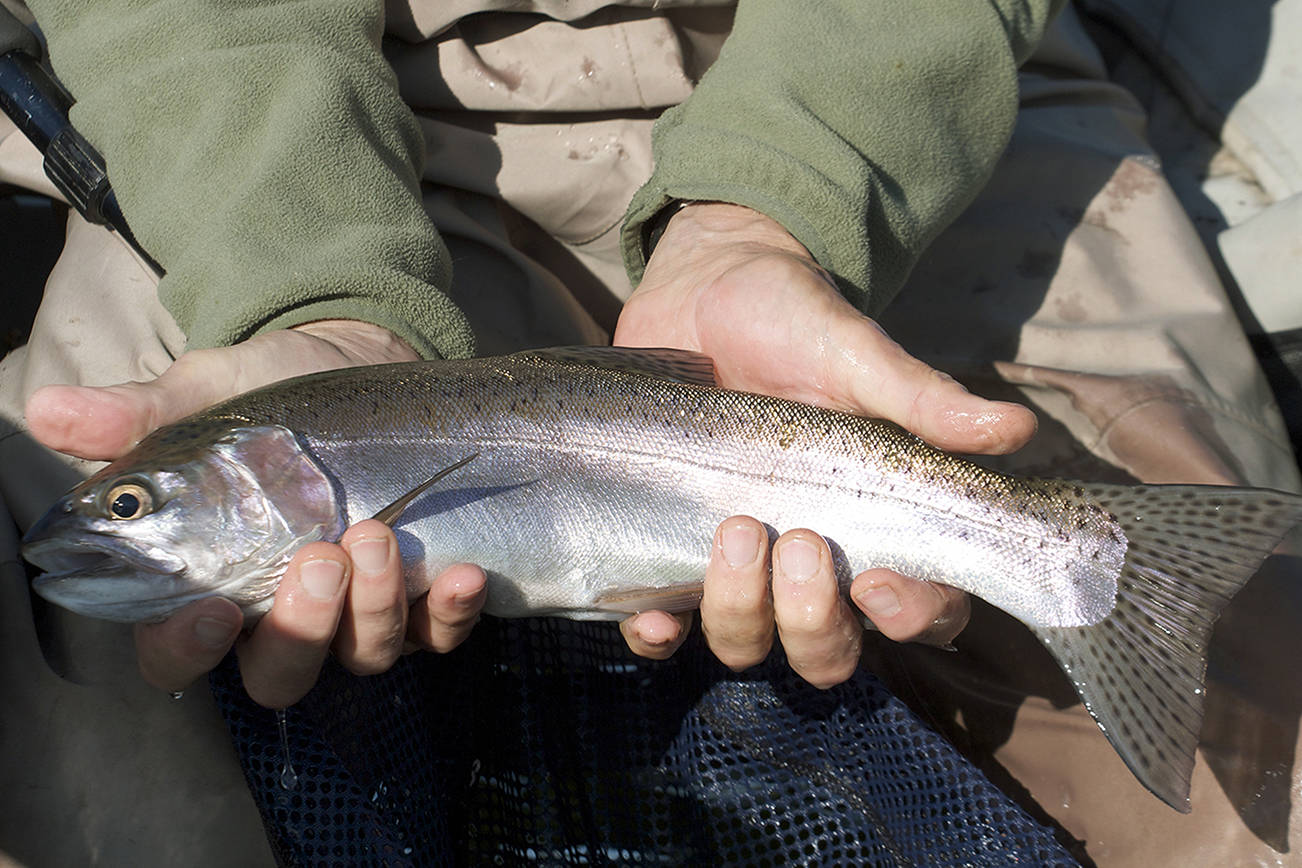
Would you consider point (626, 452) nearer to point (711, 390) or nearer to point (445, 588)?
point (711, 390)

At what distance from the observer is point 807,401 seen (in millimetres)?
2469

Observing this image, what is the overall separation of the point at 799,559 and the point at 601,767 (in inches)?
32.4

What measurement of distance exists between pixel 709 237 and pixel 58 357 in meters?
1.93

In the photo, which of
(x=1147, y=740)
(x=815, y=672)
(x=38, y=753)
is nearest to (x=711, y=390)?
(x=815, y=672)

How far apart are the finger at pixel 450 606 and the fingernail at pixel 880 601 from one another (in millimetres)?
835

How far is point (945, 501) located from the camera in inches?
81.8

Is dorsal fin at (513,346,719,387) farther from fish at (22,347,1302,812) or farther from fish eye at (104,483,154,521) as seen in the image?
fish eye at (104,483,154,521)

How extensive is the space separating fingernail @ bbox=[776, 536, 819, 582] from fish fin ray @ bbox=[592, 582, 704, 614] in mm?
221

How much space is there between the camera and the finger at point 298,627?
1896mm

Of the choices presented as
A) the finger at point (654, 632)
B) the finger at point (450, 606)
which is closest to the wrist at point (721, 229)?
the finger at point (654, 632)

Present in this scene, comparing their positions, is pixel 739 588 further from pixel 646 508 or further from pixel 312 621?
pixel 312 621

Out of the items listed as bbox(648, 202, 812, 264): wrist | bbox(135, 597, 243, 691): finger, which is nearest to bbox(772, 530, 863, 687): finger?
bbox(648, 202, 812, 264): wrist

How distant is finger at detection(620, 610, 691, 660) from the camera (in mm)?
2213

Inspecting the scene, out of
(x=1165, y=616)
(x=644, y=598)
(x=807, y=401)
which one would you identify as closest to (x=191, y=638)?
(x=644, y=598)
